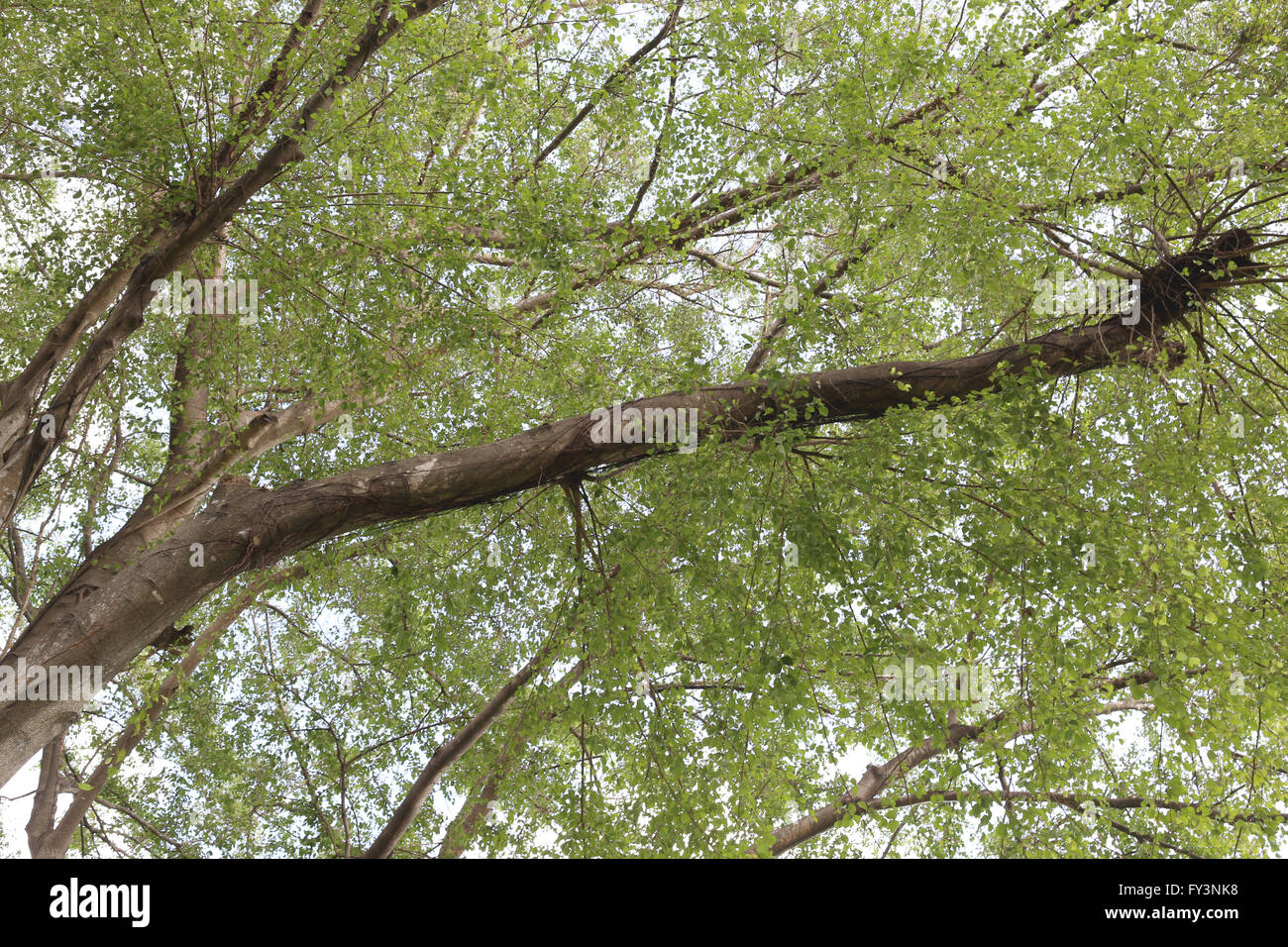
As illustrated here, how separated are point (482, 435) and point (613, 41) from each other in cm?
497

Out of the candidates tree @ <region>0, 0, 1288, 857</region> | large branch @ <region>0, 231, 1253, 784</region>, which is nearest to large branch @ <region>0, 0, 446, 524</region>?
tree @ <region>0, 0, 1288, 857</region>

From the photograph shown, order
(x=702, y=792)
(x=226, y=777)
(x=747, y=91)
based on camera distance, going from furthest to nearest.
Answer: (x=226, y=777), (x=747, y=91), (x=702, y=792)

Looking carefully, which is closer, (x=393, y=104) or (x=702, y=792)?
(x=702, y=792)

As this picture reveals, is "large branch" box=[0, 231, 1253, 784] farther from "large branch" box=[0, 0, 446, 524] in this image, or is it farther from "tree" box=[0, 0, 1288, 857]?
"large branch" box=[0, 0, 446, 524]

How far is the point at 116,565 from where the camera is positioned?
21.5 ft

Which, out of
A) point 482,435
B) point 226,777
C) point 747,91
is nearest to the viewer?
point 482,435

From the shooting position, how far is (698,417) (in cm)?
589

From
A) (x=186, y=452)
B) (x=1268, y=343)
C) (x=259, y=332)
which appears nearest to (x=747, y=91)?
(x=1268, y=343)

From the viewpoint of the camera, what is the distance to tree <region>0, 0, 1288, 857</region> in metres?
5.31

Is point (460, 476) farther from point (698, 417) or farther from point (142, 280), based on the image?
point (142, 280)

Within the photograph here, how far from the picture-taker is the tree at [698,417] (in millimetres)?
5309

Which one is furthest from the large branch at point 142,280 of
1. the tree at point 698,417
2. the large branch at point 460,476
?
the large branch at point 460,476

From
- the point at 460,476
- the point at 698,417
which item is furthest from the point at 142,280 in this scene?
the point at 698,417
